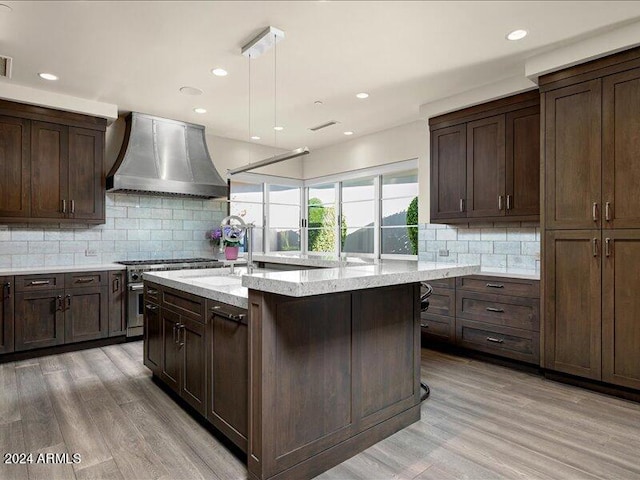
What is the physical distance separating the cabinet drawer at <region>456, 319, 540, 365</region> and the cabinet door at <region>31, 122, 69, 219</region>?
14.5ft

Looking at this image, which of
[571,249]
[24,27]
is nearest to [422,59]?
[571,249]

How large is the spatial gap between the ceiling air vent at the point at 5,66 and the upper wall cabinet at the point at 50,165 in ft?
1.93

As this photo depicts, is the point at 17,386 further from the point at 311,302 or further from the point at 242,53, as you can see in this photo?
the point at 242,53

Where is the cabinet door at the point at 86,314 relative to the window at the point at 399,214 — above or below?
below

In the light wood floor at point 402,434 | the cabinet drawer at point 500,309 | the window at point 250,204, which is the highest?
the window at point 250,204

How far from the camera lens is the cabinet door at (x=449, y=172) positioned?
4102 millimetres

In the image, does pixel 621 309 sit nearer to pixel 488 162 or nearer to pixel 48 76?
pixel 488 162

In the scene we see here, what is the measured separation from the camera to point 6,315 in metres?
3.66

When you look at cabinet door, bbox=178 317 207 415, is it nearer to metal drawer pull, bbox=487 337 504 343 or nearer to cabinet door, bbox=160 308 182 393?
cabinet door, bbox=160 308 182 393

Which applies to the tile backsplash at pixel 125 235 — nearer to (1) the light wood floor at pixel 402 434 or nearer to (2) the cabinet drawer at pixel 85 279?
(2) the cabinet drawer at pixel 85 279

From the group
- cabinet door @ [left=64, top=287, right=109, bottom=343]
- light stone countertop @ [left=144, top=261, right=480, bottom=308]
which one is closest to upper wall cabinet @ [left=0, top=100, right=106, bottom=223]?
cabinet door @ [left=64, top=287, right=109, bottom=343]

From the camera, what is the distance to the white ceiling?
2484 millimetres

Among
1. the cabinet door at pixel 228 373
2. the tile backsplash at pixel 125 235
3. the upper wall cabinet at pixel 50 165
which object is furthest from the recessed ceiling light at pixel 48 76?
the cabinet door at pixel 228 373

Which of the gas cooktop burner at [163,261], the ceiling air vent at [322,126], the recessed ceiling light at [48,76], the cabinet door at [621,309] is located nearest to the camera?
the cabinet door at [621,309]
